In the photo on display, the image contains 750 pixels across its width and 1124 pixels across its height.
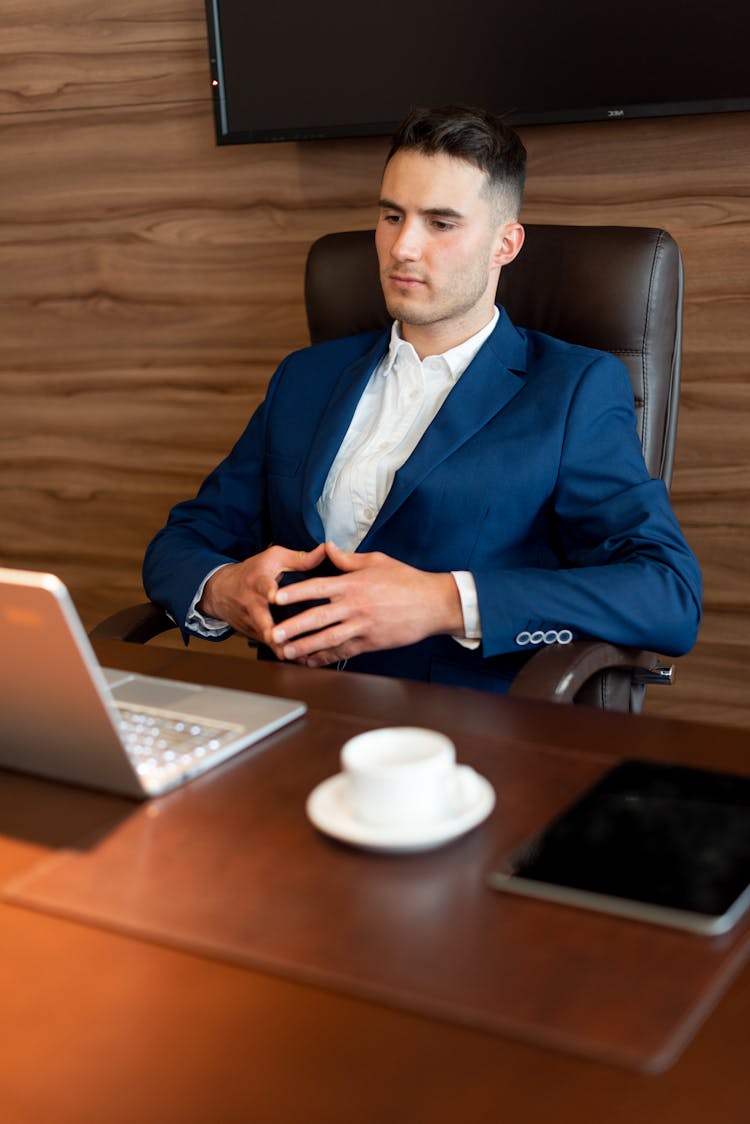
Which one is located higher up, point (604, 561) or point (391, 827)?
point (391, 827)

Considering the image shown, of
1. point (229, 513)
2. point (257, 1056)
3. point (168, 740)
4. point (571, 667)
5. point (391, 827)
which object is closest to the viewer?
point (257, 1056)

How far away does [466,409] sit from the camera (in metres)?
2.18

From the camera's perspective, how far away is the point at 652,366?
88.4 inches

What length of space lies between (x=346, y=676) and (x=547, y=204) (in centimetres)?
172

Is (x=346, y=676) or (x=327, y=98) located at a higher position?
(x=327, y=98)

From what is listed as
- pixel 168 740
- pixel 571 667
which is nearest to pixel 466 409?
pixel 571 667

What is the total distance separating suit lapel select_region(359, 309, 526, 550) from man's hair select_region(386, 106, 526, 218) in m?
0.31

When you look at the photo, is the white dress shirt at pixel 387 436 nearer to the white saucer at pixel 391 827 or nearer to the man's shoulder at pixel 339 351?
the man's shoulder at pixel 339 351

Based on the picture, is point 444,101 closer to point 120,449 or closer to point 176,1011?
point 120,449

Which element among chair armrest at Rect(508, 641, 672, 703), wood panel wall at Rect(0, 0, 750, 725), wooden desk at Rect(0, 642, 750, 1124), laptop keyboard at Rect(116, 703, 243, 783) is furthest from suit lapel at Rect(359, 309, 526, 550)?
wooden desk at Rect(0, 642, 750, 1124)

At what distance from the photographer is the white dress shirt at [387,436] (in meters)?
2.31

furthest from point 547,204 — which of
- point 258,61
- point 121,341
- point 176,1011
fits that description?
point 176,1011

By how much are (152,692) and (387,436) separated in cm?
102

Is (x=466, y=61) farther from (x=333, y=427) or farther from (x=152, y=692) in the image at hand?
(x=152, y=692)
